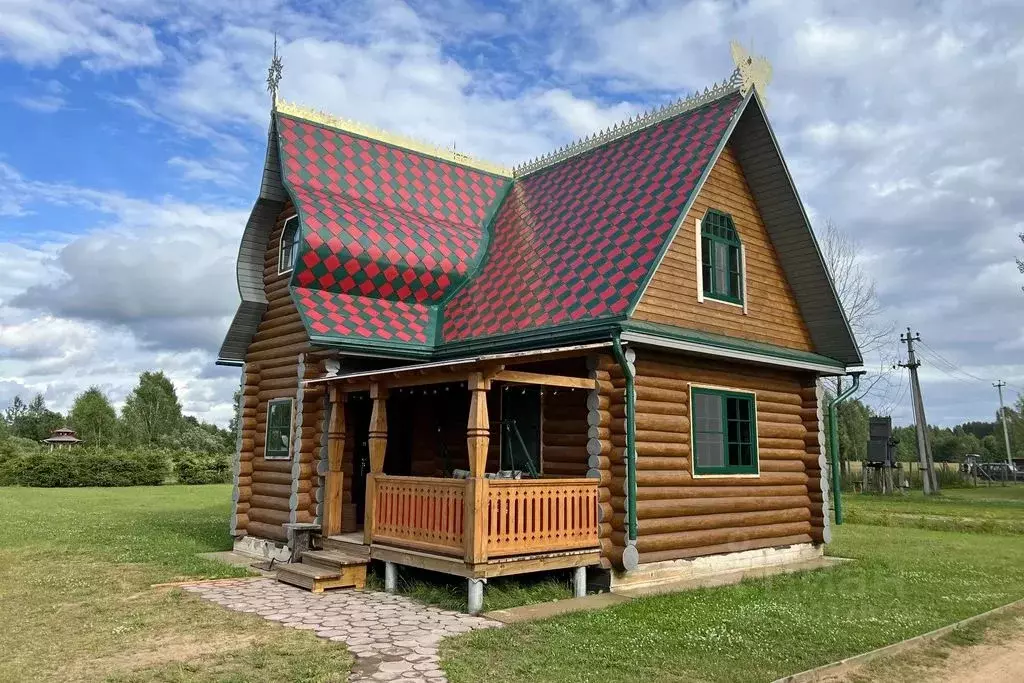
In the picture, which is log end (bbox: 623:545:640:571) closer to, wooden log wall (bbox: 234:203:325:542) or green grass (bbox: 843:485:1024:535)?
wooden log wall (bbox: 234:203:325:542)

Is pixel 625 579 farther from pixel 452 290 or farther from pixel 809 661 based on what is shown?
pixel 452 290

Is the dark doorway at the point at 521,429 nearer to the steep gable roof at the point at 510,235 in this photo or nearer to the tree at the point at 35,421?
the steep gable roof at the point at 510,235

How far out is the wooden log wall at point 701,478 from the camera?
1051 cm

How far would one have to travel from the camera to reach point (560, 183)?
15102mm

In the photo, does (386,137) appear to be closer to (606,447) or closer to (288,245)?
(288,245)

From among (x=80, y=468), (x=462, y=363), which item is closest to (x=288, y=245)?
(x=462, y=363)

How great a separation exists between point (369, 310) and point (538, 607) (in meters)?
6.22

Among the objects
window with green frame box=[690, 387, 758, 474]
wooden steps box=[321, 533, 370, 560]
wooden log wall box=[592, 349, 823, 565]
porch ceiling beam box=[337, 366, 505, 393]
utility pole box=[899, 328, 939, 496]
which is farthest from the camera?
utility pole box=[899, 328, 939, 496]

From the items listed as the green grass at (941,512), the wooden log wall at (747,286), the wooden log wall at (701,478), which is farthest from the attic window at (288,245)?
the green grass at (941,512)

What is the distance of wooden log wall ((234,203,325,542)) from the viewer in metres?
12.3

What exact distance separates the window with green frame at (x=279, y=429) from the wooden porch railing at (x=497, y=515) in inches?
134

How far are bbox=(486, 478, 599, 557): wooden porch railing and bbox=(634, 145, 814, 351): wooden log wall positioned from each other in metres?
2.80

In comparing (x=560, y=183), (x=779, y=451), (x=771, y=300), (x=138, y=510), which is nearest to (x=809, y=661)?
(x=779, y=451)

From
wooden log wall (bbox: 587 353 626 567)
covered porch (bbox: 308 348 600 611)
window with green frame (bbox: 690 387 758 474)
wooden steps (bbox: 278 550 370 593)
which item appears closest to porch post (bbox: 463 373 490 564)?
covered porch (bbox: 308 348 600 611)
